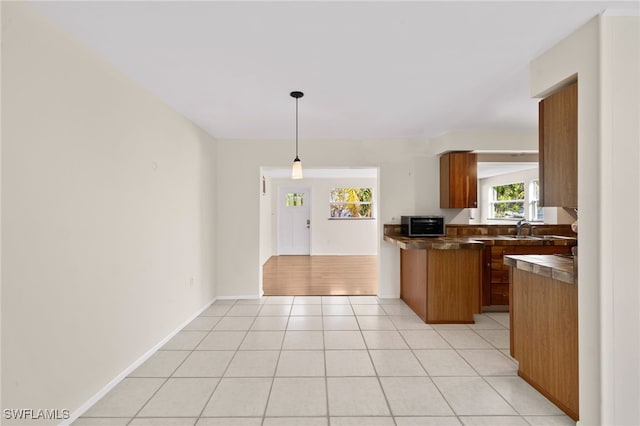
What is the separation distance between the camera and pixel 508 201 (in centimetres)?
603

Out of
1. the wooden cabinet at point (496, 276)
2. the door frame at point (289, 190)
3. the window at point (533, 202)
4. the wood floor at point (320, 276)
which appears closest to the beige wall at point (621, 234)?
the wooden cabinet at point (496, 276)

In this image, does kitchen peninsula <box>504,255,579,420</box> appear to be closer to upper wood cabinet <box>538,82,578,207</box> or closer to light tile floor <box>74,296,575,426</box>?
Answer: light tile floor <box>74,296,575,426</box>

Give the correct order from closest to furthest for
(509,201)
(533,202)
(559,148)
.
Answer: (559,148) < (533,202) < (509,201)

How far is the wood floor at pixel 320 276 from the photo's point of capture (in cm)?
477

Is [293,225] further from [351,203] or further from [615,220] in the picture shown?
[615,220]

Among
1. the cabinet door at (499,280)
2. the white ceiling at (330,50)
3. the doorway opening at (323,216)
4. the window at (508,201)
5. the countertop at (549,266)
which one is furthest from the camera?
the doorway opening at (323,216)

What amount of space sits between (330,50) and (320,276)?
172 inches

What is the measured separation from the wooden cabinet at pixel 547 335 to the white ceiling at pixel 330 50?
61.1 inches

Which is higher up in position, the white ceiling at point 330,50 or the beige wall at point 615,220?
the white ceiling at point 330,50

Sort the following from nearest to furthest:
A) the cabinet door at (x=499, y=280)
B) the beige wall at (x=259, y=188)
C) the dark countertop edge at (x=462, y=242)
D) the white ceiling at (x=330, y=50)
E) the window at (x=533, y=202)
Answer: the white ceiling at (x=330, y=50), the dark countertop edge at (x=462, y=242), the cabinet door at (x=499, y=280), the beige wall at (x=259, y=188), the window at (x=533, y=202)

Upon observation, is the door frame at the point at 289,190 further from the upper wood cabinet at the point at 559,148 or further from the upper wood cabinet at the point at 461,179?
the upper wood cabinet at the point at 559,148

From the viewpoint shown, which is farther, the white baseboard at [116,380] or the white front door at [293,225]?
the white front door at [293,225]

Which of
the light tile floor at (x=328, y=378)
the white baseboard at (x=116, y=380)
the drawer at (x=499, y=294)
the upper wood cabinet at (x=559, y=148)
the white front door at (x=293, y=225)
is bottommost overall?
the light tile floor at (x=328, y=378)

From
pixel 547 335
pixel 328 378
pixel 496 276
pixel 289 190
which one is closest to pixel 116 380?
pixel 328 378
